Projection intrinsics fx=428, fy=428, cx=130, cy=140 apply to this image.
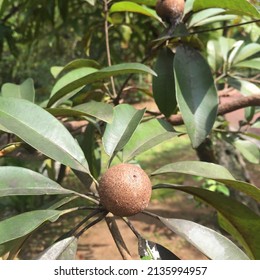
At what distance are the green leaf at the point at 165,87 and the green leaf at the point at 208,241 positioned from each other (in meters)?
0.38

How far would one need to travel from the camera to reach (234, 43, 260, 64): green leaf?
4.10 ft

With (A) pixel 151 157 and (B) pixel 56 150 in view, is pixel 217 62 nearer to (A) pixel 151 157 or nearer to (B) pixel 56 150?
(B) pixel 56 150

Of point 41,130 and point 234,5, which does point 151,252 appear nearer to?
point 41,130

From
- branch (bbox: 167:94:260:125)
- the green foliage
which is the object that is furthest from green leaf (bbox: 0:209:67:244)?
branch (bbox: 167:94:260:125)

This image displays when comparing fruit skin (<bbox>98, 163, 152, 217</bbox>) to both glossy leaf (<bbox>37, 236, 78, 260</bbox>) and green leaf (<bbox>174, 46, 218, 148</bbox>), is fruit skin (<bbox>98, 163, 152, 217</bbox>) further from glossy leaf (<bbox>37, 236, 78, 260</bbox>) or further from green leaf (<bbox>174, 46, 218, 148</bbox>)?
green leaf (<bbox>174, 46, 218, 148</bbox>)

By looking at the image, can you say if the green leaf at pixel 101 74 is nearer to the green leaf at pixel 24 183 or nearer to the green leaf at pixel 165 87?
the green leaf at pixel 165 87

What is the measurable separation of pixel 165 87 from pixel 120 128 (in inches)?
9.6

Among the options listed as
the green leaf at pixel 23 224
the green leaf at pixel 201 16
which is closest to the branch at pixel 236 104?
the green leaf at pixel 201 16

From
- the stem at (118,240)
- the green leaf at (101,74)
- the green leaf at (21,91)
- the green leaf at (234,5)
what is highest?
the green leaf at (234,5)

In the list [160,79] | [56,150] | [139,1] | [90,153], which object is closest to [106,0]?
[139,1]

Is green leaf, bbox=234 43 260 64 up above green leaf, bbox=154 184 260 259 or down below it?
above

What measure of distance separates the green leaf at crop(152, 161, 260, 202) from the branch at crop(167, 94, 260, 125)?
0.34 m

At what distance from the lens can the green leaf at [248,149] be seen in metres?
1.42

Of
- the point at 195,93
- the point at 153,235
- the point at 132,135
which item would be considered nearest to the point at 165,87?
the point at 195,93
